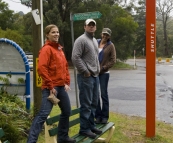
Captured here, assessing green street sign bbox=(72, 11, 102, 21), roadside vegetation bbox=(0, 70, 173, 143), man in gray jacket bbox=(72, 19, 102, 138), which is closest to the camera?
man in gray jacket bbox=(72, 19, 102, 138)

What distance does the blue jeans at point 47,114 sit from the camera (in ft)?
13.0

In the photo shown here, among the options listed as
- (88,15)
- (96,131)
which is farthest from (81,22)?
(96,131)

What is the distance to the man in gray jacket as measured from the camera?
14.6 ft

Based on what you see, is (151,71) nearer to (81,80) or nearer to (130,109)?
(81,80)

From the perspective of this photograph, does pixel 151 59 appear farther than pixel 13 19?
No

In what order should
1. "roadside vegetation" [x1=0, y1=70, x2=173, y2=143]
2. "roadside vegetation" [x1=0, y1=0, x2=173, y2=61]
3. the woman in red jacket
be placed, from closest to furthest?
the woman in red jacket → "roadside vegetation" [x1=0, y1=70, x2=173, y2=143] → "roadside vegetation" [x1=0, y1=0, x2=173, y2=61]

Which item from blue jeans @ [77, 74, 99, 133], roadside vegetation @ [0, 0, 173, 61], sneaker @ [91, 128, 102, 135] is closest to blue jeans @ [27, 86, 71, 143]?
blue jeans @ [77, 74, 99, 133]

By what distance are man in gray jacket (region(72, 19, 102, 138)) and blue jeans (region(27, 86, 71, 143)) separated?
309mm

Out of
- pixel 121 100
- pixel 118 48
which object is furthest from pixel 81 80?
pixel 118 48

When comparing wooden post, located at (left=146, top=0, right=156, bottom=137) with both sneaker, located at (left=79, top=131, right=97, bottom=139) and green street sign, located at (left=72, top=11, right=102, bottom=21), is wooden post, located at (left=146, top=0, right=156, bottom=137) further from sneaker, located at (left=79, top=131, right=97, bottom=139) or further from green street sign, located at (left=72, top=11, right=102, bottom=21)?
sneaker, located at (left=79, top=131, right=97, bottom=139)

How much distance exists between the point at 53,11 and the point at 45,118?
86.7 feet

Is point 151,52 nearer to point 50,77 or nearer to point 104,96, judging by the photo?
point 104,96

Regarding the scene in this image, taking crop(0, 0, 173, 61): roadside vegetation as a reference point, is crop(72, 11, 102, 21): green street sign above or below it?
below

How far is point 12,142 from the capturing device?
4.94 metres
